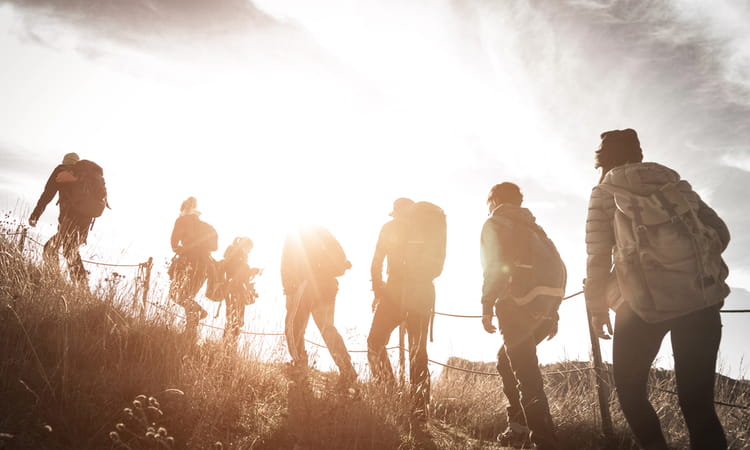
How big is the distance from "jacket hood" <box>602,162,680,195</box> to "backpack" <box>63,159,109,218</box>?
6181 mm

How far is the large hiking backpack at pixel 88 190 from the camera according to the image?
5.78 metres

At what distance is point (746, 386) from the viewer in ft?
22.2

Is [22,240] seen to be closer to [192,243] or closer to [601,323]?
[192,243]

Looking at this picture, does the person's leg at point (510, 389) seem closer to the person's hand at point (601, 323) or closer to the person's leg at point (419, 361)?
the person's leg at point (419, 361)

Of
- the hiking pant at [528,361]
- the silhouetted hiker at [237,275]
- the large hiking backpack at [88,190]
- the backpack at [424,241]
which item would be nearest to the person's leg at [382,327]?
the backpack at [424,241]

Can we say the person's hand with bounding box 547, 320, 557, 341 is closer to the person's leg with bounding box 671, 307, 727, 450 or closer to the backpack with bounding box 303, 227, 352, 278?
the person's leg with bounding box 671, 307, 727, 450

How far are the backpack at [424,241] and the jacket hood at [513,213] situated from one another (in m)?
1.04

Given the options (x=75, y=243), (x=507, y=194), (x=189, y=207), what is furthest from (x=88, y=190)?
(x=507, y=194)

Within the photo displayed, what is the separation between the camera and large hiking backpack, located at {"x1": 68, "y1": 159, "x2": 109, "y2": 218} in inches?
228

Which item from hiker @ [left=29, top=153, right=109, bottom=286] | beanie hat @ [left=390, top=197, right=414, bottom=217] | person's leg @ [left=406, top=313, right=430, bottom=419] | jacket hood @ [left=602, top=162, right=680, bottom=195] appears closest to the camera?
jacket hood @ [left=602, top=162, right=680, bottom=195]

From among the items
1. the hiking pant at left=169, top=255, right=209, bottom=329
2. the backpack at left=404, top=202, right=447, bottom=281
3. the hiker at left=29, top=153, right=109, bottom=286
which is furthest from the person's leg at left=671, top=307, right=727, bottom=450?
the hiker at left=29, top=153, right=109, bottom=286

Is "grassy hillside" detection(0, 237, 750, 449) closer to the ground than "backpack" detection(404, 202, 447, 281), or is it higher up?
closer to the ground

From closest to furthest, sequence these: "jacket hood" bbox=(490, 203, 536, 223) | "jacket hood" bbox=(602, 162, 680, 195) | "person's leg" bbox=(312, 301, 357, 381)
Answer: "jacket hood" bbox=(602, 162, 680, 195) < "jacket hood" bbox=(490, 203, 536, 223) < "person's leg" bbox=(312, 301, 357, 381)

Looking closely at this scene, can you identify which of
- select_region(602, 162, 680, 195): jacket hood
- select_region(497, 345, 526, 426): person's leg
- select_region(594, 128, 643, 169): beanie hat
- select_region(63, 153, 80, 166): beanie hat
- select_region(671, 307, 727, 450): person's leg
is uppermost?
select_region(63, 153, 80, 166): beanie hat
